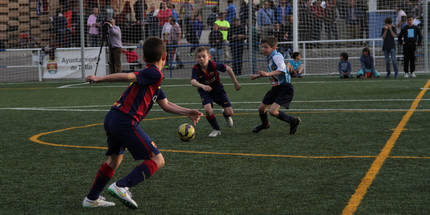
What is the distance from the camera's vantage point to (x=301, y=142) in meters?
8.37

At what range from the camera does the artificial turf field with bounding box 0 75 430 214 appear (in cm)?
519

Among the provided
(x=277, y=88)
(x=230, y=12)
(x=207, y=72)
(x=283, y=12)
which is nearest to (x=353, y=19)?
(x=283, y=12)

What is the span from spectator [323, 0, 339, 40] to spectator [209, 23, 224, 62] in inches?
172

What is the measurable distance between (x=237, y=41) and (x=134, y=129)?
18.3m

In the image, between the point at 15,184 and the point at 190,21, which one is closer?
the point at 15,184

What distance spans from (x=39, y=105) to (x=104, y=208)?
9.96 m

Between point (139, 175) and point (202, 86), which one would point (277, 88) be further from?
point (139, 175)

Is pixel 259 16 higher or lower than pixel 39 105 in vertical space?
higher

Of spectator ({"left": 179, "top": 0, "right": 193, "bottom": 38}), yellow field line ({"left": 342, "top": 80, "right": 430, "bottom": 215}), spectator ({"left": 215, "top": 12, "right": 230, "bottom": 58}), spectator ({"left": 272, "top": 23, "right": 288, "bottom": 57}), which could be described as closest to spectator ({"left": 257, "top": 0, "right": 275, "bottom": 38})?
spectator ({"left": 272, "top": 23, "right": 288, "bottom": 57})

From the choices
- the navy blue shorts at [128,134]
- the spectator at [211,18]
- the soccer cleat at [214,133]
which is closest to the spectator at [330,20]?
the spectator at [211,18]

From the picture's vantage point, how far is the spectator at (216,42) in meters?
22.9

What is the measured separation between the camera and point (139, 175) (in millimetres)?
5000

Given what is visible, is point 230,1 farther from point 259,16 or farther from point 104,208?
point 104,208

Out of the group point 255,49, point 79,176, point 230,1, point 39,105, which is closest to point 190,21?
point 230,1
